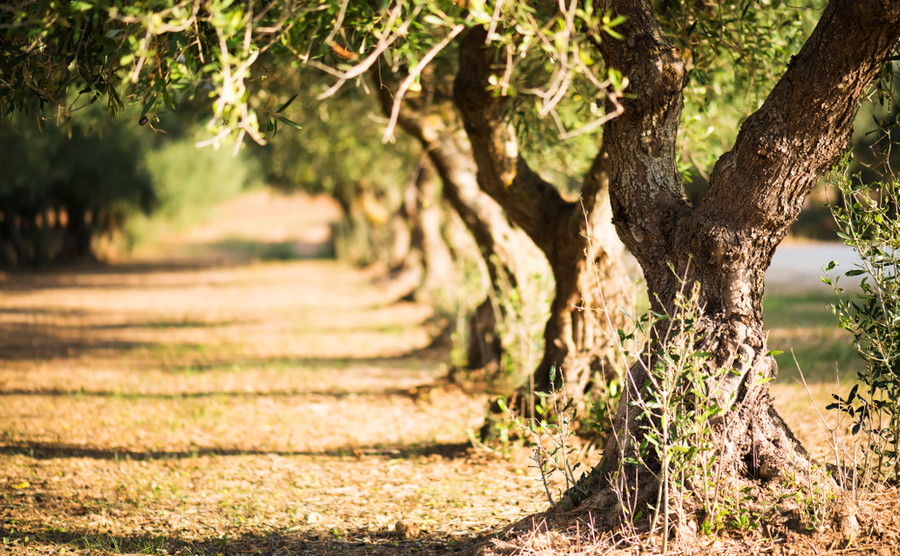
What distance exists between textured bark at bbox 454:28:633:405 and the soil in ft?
2.94

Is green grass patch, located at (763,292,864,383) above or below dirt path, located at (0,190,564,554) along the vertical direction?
above

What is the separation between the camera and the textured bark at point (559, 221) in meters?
5.16

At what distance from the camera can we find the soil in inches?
154

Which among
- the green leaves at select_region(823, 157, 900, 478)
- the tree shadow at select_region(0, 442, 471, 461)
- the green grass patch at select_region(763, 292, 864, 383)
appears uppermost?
the green leaves at select_region(823, 157, 900, 478)

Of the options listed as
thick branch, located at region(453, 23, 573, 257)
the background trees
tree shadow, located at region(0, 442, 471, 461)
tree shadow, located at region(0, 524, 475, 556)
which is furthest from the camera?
tree shadow, located at region(0, 442, 471, 461)

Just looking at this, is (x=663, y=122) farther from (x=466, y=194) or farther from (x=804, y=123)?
(x=466, y=194)

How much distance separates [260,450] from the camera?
599cm

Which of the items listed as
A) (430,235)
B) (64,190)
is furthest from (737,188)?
(64,190)

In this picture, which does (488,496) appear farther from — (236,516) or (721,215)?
(721,215)

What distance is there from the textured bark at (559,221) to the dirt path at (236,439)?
3.45ft

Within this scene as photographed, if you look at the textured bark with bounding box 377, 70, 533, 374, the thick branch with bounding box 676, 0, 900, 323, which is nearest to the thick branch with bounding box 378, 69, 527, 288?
the textured bark with bounding box 377, 70, 533, 374

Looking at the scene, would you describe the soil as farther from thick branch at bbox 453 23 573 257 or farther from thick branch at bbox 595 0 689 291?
thick branch at bbox 453 23 573 257

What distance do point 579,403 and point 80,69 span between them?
433cm

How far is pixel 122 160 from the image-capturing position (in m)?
20.2
